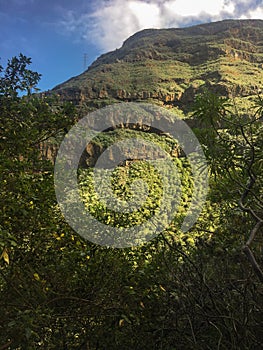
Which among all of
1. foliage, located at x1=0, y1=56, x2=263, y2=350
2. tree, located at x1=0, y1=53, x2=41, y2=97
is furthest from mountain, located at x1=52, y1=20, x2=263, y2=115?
foliage, located at x1=0, y1=56, x2=263, y2=350

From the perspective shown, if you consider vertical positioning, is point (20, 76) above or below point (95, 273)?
above

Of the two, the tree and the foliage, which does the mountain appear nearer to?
the tree

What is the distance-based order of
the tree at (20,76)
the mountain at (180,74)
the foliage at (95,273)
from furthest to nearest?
the mountain at (180,74)
the tree at (20,76)
the foliage at (95,273)

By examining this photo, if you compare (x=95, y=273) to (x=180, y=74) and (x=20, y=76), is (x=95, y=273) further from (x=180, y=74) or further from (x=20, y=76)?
(x=180, y=74)

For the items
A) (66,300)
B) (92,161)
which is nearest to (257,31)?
(92,161)

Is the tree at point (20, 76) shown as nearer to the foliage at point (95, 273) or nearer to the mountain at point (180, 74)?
the foliage at point (95, 273)

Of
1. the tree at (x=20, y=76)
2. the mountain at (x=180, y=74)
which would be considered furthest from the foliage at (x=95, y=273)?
the mountain at (x=180, y=74)

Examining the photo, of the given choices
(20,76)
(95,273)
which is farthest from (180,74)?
(95,273)

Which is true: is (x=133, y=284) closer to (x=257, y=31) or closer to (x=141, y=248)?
(x=141, y=248)
